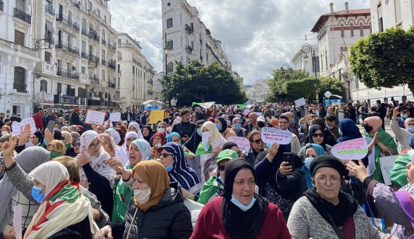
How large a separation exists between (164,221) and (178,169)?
1467 millimetres

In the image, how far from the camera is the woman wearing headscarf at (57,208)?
220cm

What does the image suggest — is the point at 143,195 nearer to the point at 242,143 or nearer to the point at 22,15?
the point at 242,143

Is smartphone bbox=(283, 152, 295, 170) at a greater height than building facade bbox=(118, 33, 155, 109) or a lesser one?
lesser

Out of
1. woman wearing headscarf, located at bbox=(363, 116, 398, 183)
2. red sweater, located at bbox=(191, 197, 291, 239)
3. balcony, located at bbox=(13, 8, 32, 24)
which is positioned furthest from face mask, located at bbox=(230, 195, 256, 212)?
balcony, located at bbox=(13, 8, 32, 24)

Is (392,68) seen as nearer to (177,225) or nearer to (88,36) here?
(177,225)

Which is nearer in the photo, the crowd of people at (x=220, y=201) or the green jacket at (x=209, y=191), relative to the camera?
the crowd of people at (x=220, y=201)

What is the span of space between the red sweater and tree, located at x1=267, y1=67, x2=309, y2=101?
42920 millimetres

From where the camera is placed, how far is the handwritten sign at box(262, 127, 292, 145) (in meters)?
3.41

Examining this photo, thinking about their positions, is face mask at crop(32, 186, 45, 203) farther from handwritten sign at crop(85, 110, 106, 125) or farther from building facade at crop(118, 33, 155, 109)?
building facade at crop(118, 33, 155, 109)

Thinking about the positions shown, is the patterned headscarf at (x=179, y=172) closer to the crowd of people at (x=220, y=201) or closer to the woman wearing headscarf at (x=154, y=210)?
the crowd of people at (x=220, y=201)

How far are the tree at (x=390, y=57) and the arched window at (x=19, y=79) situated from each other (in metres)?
27.8

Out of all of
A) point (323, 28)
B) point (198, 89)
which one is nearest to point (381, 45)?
point (198, 89)

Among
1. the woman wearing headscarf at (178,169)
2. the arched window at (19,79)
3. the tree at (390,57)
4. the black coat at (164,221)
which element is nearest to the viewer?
the black coat at (164,221)

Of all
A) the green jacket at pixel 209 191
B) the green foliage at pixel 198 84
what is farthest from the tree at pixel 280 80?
the green jacket at pixel 209 191
